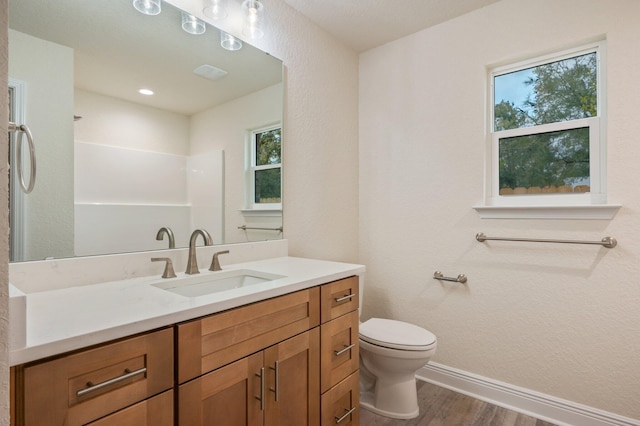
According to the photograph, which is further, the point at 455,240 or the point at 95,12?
the point at 455,240

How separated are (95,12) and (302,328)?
1.46 m

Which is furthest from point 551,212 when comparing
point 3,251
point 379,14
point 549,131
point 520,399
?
point 3,251

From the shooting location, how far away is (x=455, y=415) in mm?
1842

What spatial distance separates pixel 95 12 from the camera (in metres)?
1.28

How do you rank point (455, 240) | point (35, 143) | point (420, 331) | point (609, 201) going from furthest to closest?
point (455, 240)
point (420, 331)
point (609, 201)
point (35, 143)

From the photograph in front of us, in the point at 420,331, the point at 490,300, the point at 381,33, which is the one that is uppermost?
the point at 381,33

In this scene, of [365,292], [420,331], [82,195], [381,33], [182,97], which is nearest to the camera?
[82,195]

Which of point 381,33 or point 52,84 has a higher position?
point 381,33

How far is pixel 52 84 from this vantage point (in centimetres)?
116

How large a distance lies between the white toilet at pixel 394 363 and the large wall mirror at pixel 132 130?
847 millimetres

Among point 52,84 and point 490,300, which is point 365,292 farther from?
point 52,84

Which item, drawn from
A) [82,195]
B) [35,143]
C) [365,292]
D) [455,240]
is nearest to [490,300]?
[455,240]

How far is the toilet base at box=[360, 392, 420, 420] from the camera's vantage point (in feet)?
5.97

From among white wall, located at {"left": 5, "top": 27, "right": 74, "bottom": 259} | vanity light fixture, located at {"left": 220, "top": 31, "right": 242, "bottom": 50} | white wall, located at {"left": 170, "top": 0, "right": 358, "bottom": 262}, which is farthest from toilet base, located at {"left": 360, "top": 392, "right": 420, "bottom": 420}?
vanity light fixture, located at {"left": 220, "top": 31, "right": 242, "bottom": 50}
